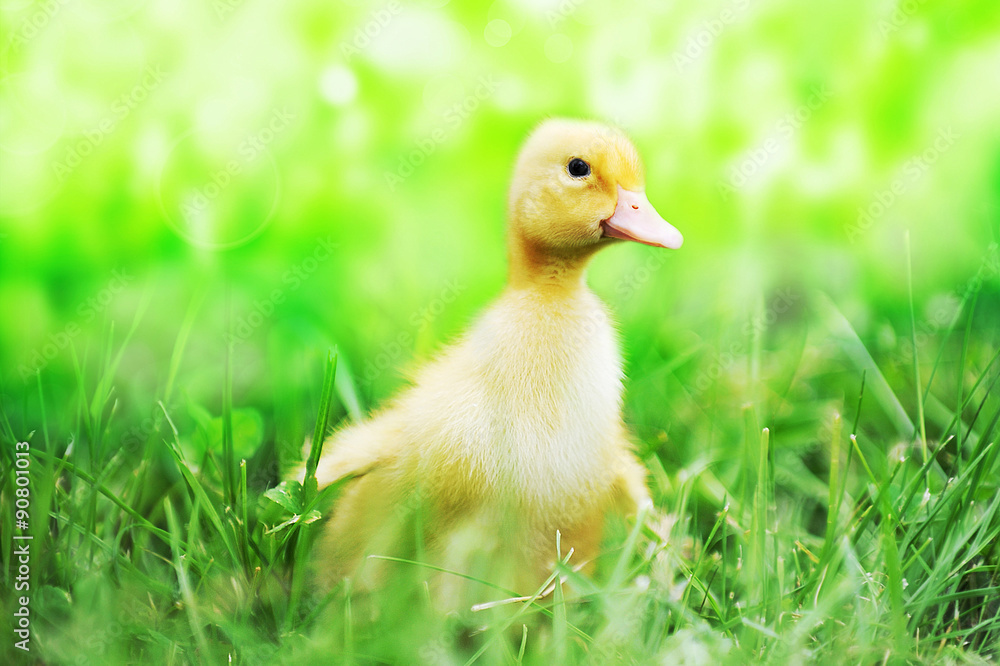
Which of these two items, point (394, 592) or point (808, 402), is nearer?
point (394, 592)

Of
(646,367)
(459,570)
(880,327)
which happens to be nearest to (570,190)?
→ (459,570)

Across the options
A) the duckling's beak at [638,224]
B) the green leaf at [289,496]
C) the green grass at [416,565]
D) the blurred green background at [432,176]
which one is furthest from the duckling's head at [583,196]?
the green leaf at [289,496]

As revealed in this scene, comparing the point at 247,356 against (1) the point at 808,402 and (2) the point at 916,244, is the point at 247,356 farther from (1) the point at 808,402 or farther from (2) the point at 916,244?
(2) the point at 916,244

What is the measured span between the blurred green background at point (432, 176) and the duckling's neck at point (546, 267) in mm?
115

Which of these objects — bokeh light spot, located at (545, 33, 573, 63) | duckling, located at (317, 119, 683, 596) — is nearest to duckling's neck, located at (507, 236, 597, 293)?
duckling, located at (317, 119, 683, 596)

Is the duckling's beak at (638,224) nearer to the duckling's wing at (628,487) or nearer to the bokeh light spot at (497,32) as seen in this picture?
the duckling's wing at (628,487)

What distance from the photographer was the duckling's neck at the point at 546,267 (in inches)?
45.9

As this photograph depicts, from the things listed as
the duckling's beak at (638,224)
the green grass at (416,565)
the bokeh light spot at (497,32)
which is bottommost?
the green grass at (416,565)

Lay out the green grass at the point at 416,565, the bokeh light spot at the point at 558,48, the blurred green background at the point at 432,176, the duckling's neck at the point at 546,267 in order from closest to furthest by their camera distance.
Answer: the green grass at the point at 416,565 → the duckling's neck at the point at 546,267 → the blurred green background at the point at 432,176 → the bokeh light spot at the point at 558,48

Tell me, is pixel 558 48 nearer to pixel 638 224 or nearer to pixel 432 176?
pixel 432 176

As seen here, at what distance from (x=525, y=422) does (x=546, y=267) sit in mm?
221

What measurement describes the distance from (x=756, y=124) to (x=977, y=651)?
1.08 m

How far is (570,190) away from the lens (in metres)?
1.12

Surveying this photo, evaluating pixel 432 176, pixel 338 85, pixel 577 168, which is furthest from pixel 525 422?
pixel 338 85
